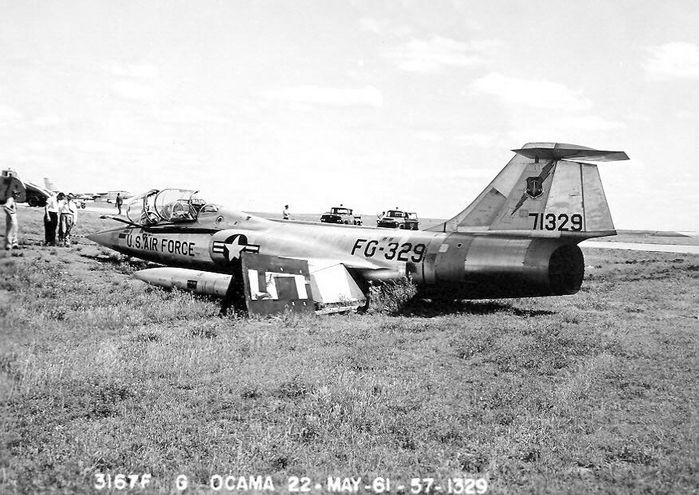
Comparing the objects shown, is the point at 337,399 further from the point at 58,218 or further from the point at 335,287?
the point at 58,218

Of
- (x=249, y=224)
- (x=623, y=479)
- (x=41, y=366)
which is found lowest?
(x=623, y=479)

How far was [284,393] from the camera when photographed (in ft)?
19.2

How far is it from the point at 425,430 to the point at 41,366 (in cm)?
449

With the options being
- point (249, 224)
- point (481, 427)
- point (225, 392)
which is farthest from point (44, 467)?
point (249, 224)

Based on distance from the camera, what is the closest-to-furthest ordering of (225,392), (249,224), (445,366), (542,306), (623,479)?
(623,479) → (225,392) → (445,366) → (542,306) → (249,224)

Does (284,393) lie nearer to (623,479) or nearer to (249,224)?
(623,479)

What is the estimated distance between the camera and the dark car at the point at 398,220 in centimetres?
3819

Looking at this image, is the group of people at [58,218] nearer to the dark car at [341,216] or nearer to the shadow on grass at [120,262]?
the shadow on grass at [120,262]

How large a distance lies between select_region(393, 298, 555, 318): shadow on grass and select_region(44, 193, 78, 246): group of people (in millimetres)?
13757

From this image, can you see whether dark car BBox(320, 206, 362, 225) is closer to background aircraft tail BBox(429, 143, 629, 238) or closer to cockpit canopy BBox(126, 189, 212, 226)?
cockpit canopy BBox(126, 189, 212, 226)

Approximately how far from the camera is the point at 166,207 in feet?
54.5

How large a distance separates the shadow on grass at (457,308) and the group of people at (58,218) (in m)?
13.8

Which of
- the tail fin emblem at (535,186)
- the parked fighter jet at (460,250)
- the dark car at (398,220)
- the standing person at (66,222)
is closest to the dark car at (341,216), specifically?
the dark car at (398,220)

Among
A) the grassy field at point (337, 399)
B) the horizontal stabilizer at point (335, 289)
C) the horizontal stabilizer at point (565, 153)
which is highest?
the horizontal stabilizer at point (565, 153)
